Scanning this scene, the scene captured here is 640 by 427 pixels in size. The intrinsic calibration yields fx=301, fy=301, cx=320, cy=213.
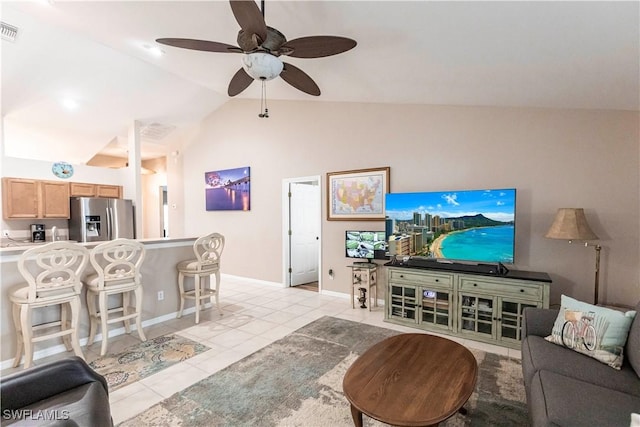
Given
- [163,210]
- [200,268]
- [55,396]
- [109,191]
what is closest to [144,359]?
[200,268]

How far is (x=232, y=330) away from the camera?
139 inches

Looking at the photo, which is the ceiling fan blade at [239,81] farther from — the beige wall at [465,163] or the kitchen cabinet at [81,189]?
the kitchen cabinet at [81,189]

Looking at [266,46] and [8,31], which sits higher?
[8,31]

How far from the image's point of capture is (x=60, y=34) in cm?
368

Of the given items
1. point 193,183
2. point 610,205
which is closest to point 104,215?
point 193,183

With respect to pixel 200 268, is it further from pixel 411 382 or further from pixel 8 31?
pixel 8 31

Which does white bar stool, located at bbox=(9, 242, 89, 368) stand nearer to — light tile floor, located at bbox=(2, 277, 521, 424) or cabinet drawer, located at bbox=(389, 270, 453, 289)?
light tile floor, located at bbox=(2, 277, 521, 424)

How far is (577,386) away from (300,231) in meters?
4.51

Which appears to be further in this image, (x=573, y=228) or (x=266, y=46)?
(x=573, y=228)

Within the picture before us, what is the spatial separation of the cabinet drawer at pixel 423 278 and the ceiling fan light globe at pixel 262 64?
2.65 m

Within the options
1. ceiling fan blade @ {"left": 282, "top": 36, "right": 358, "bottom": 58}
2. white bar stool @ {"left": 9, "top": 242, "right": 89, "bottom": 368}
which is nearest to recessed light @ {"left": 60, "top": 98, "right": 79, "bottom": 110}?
white bar stool @ {"left": 9, "top": 242, "right": 89, "bottom": 368}

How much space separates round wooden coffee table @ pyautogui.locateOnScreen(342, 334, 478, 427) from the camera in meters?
1.48

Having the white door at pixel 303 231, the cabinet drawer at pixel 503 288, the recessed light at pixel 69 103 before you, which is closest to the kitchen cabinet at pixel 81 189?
the recessed light at pixel 69 103

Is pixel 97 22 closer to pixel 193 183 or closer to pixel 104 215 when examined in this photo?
pixel 104 215
